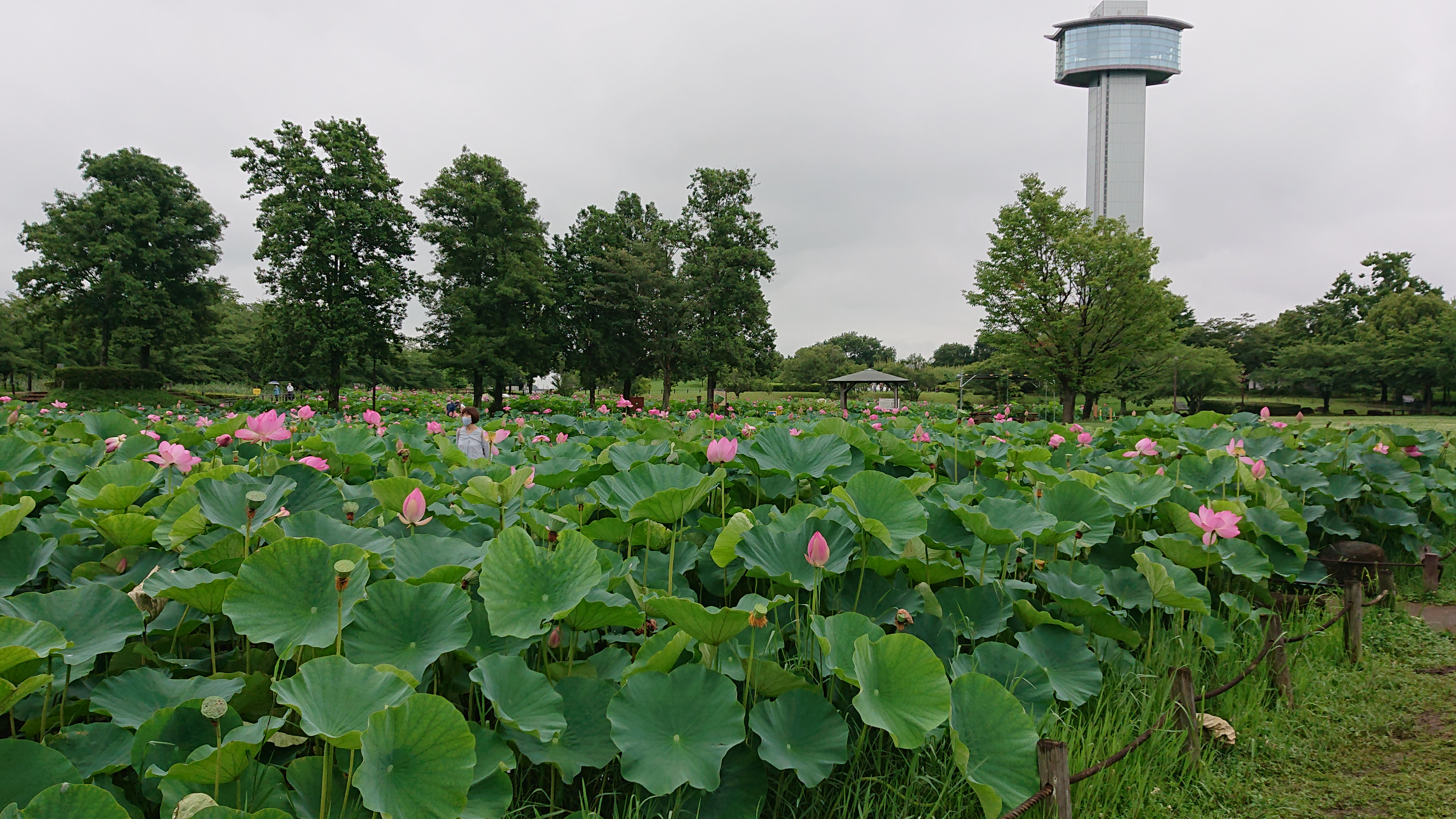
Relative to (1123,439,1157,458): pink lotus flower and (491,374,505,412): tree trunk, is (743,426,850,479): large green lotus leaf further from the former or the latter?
(491,374,505,412): tree trunk

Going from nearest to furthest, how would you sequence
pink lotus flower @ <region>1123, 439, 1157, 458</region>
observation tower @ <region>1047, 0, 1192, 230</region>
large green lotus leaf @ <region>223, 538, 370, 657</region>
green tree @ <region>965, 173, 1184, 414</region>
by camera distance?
large green lotus leaf @ <region>223, 538, 370, 657</region>
pink lotus flower @ <region>1123, 439, 1157, 458</region>
green tree @ <region>965, 173, 1184, 414</region>
observation tower @ <region>1047, 0, 1192, 230</region>

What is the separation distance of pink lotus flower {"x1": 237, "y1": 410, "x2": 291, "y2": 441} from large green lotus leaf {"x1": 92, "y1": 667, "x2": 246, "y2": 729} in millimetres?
985

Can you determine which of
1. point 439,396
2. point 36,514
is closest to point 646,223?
point 439,396

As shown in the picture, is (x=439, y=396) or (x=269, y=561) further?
(x=439, y=396)

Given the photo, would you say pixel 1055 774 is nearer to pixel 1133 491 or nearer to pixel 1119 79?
pixel 1133 491

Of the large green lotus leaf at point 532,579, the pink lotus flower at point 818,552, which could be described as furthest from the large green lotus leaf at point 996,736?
the large green lotus leaf at point 532,579

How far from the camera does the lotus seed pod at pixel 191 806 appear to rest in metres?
0.72

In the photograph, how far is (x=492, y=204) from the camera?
824 inches

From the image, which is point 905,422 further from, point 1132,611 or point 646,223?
point 646,223

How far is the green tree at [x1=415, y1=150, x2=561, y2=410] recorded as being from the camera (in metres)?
20.8

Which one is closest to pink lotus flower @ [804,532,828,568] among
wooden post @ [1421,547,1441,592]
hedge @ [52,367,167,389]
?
wooden post @ [1421,547,1441,592]

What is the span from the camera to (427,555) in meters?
1.37

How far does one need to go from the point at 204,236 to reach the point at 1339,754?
105ft

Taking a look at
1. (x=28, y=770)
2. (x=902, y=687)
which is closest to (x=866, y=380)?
(x=902, y=687)
